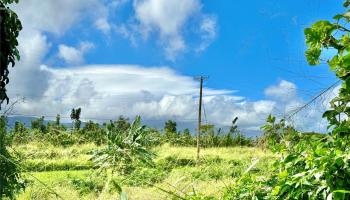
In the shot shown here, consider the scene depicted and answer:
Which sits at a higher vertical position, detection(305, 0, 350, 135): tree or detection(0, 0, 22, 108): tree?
detection(0, 0, 22, 108): tree

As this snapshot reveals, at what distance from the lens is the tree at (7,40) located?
23.1 feet

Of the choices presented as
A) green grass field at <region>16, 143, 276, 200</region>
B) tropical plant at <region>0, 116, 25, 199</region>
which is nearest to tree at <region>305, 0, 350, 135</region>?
green grass field at <region>16, 143, 276, 200</region>

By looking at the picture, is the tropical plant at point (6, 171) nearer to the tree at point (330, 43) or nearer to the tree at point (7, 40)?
the tree at point (7, 40)

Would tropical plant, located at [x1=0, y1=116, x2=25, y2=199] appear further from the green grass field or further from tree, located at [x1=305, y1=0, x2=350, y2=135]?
tree, located at [x1=305, y1=0, x2=350, y2=135]

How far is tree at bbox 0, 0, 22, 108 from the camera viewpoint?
7.05 m

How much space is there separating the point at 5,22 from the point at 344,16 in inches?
226

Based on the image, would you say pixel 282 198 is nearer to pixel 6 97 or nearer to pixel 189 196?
pixel 189 196

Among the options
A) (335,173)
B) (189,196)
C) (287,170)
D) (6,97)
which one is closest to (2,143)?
(6,97)

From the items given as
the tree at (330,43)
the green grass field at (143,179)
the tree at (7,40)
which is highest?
the tree at (7,40)

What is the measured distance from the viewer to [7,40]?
281 inches

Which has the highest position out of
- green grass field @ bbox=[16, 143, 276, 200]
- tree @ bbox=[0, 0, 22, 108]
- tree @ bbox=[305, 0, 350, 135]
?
tree @ bbox=[0, 0, 22, 108]

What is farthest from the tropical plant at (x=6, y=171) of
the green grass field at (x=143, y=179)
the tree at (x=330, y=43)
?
the tree at (x=330, y=43)

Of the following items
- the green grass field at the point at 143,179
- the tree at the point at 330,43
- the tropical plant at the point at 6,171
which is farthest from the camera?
the tropical plant at the point at 6,171

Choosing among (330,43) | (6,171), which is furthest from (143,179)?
(6,171)
